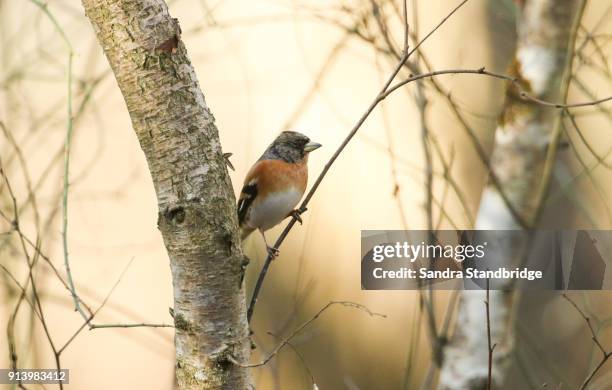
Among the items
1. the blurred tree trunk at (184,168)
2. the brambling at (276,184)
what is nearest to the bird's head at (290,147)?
the brambling at (276,184)

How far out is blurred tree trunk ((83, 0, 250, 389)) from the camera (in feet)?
3.09

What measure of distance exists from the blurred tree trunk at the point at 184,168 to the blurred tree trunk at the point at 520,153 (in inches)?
31.3

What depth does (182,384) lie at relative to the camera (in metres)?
1.02

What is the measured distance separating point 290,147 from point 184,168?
687 mm

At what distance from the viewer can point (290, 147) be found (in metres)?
1.62

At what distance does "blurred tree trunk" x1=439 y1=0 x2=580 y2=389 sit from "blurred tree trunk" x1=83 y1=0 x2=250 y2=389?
2.61ft

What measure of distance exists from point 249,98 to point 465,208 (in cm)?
58

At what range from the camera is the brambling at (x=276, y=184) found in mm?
1574

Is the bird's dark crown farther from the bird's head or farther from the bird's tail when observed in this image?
the bird's tail

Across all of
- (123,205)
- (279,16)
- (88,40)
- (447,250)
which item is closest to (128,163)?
(123,205)

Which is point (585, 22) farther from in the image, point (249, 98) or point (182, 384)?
point (182, 384)

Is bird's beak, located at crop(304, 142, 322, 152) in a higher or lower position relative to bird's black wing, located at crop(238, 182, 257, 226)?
higher

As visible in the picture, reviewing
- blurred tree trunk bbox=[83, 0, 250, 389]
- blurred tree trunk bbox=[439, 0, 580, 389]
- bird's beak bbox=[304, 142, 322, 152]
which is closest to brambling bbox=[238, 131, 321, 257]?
bird's beak bbox=[304, 142, 322, 152]

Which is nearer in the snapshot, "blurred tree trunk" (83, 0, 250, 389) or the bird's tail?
"blurred tree trunk" (83, 0, 250, 389)
